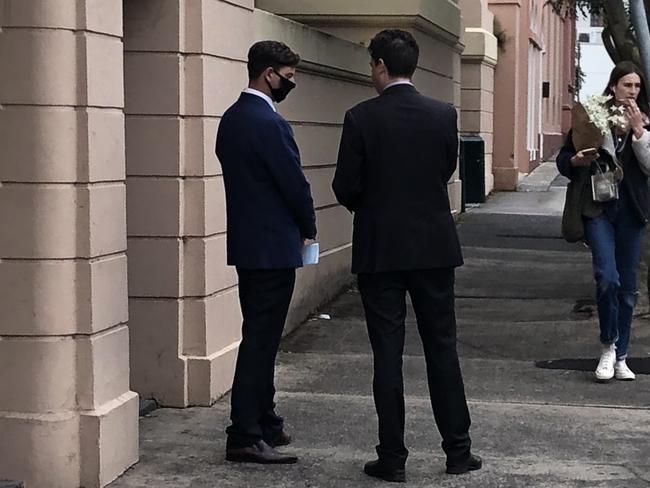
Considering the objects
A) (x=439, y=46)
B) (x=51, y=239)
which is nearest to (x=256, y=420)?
(x=51, y=239)

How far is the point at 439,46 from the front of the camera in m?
15.1

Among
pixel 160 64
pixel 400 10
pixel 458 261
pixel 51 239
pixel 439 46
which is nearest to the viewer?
pixel 51 239

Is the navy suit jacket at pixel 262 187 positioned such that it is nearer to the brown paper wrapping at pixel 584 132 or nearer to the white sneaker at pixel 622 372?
the brown paper wrapping at pixel 584 132

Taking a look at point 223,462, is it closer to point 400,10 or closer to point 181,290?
point 181,290

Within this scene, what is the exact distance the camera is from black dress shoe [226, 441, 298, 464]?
239 inches

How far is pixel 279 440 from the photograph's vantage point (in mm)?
6445

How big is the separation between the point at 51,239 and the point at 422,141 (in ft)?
5.44

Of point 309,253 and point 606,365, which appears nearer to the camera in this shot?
point 309,253

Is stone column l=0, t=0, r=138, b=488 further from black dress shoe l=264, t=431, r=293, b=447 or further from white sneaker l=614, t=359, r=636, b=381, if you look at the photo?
white sneaker l=614, t=359, r=636, b=381

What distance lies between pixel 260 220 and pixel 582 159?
2488 millimetres

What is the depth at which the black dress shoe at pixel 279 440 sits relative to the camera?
6395 mm

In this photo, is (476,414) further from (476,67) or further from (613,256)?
(476,67)

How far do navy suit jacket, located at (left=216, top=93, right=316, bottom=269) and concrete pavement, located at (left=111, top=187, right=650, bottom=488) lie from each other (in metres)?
1.02

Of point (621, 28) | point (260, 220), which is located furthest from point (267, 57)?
point (621, 28)
